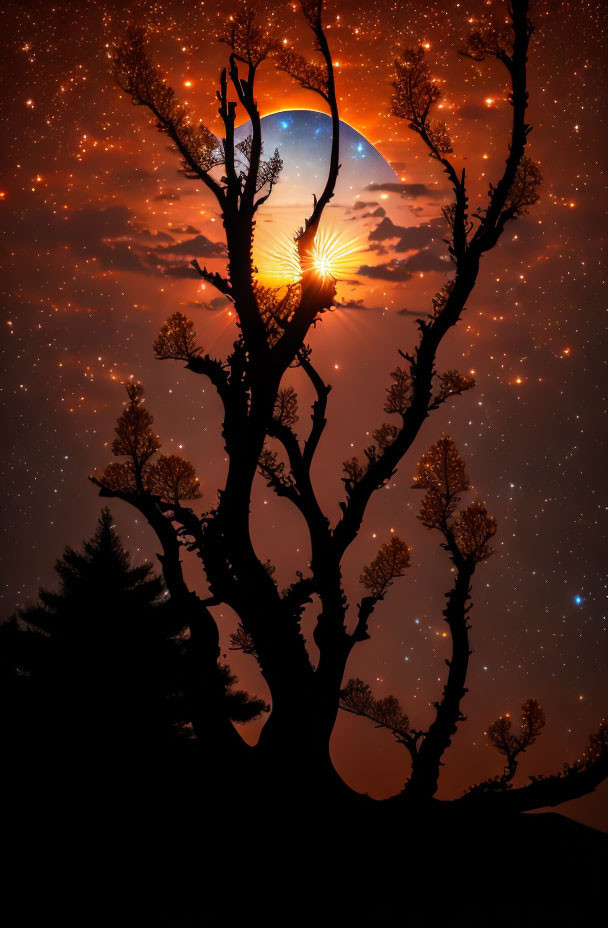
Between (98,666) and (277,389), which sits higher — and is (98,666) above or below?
below

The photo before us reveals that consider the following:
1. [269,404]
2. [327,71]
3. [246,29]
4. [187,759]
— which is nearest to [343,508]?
[269,404]

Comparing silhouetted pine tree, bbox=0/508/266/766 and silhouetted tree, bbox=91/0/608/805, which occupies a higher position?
silhouetted tree, bbox=91/0/608/805

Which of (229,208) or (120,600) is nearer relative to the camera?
(229,208)

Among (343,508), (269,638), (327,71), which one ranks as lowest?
(269,638)

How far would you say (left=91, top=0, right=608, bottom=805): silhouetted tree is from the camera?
5.34 meters

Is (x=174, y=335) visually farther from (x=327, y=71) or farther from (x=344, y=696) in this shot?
(x=344, y=696)

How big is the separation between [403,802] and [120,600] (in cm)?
612

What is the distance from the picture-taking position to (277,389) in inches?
229

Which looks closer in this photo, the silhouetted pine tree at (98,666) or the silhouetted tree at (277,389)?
the silhouetted tree at (277,389)

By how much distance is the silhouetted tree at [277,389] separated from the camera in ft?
17.5

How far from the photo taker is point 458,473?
6.53 meters

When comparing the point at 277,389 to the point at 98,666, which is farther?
the point at 98,666

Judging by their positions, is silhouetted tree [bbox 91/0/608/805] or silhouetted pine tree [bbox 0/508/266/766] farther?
silhouetted pine tree [bbox 0/508/266/766]

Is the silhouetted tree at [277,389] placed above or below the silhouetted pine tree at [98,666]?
above
